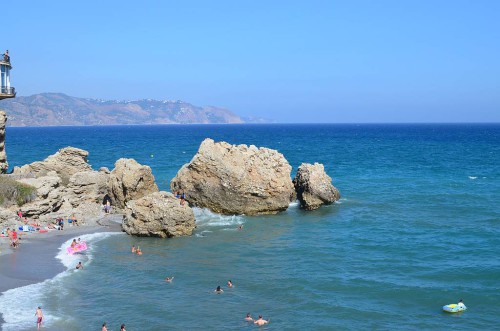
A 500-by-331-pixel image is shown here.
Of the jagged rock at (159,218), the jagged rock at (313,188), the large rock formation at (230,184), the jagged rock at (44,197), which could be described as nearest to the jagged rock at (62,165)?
the jagged rock at (44,197)

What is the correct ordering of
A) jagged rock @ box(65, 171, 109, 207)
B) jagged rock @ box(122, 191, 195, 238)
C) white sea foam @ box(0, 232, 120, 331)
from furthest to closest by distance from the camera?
jagged rock @ box(65, 171, 109, 207) → jagged rock @ box(122, 191, 195, 238) → white sea foam @ box(0, 232, 120, 331)

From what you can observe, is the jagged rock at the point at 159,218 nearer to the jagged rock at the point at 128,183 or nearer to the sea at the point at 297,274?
the sea at the point at 297,274

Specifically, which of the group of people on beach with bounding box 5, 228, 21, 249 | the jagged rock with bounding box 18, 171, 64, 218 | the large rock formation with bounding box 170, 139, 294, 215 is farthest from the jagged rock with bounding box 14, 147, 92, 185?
the large rock formation with bounding box 170, 139, 294, 215

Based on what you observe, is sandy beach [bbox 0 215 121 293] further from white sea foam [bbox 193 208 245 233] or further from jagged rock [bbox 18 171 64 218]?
white sea foam [bbox 193 208 245 233]

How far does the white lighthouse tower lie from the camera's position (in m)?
49.8

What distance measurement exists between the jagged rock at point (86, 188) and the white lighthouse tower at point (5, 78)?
979 centimetres

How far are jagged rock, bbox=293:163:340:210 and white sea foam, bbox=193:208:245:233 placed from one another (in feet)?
23.7

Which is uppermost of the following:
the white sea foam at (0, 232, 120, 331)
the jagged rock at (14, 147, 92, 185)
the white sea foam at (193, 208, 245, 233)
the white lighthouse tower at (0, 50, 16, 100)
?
the white lighthouse tower at (0, 50, 16, 100)

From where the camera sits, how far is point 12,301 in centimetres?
2769

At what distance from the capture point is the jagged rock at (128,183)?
48.3 m

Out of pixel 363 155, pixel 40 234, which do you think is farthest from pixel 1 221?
pixel 363 155

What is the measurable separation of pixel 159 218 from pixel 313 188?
17.0 metres

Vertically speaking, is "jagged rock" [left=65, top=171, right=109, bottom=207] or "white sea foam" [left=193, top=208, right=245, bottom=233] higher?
"jagged rock" [left=65, top=171, right=109, bottom=207]

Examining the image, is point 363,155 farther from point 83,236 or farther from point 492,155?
point 83,236
